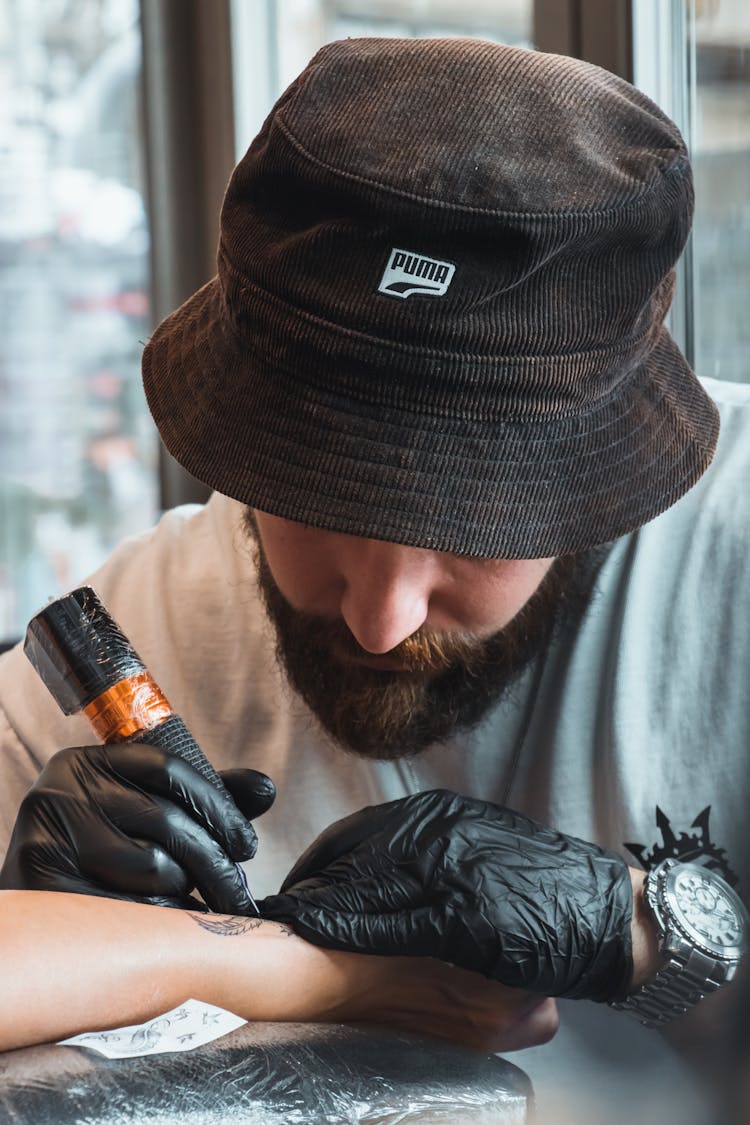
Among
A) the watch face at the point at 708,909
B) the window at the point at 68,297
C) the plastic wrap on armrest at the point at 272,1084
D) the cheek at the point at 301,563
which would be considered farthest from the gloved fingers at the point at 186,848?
the window at the point at 68,297

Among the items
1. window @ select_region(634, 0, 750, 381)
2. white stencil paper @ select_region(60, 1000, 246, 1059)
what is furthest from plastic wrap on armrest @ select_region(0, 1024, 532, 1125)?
window @ select_region(634, 0, 750, 381)

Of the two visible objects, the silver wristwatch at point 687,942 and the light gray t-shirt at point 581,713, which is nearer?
the silver wristwatch at point 687,942

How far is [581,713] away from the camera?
3.77 ft

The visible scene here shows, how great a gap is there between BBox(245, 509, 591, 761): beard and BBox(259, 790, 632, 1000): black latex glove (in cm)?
13

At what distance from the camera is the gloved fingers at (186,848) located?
0.85 m

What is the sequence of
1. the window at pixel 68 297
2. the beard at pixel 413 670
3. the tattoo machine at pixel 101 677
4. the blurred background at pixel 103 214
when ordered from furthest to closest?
1. the window at pixel 68 297
2. the blurred background at pixel 103 214
3. the beard at pixel 413 670
4. the tattoo machine at pixel 101 677

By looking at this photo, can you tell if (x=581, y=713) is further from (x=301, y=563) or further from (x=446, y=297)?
(x=446, y=297)

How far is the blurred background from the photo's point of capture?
2281mm

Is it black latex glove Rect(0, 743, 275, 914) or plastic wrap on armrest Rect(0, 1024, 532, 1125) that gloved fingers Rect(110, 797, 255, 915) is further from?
plastic wrap on armrest Rect(0, 1024, 532, 1125)

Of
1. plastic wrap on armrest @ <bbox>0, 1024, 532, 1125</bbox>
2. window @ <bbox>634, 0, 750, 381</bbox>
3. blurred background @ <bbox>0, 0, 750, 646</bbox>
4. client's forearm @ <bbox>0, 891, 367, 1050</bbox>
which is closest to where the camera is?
plastic wrap on armrest @ <bbox>0, 1024, 532, 1125</bbox>

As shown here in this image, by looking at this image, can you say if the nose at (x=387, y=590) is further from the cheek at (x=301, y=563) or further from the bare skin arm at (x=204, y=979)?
the bare skin arm at (x=204, y=979)

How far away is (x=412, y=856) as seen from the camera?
870 mm

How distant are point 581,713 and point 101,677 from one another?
18.4 inches

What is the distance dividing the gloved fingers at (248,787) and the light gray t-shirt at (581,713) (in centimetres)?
23
